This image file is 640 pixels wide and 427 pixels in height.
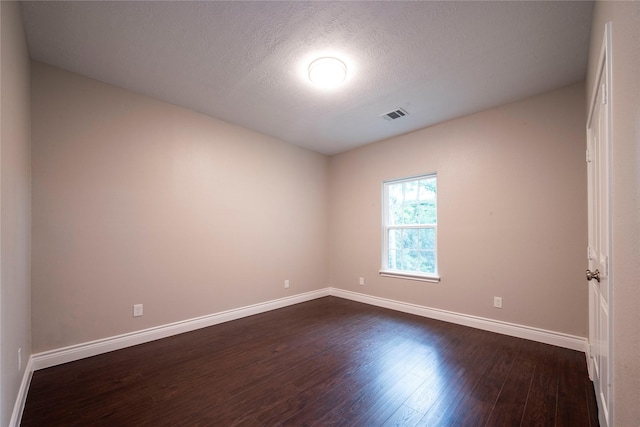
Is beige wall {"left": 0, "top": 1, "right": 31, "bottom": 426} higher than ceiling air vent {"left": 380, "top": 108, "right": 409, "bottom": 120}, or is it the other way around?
ceiling air vent {"left": 380, "top": 108, "right": 409, "bottom": 120}

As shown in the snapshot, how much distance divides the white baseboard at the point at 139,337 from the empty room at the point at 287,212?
0.02m

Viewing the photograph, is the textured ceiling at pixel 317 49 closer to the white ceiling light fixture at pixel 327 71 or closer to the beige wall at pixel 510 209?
the white ceiling light fixture at pixel 327 71

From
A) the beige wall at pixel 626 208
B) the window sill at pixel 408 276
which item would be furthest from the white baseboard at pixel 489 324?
the beige wall at pixel 626 208

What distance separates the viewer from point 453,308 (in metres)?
3.54

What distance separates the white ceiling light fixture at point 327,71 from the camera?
2.38 meters

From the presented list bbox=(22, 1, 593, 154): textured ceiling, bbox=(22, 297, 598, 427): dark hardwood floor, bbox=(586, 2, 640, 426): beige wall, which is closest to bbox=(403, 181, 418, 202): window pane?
bbox=(22, 1, 593, 154): textured ceiling

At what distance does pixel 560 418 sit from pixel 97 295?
149 inches

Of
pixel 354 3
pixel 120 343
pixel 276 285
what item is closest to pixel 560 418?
pixel 354 3

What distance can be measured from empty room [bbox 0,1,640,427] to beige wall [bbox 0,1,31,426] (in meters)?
0.03

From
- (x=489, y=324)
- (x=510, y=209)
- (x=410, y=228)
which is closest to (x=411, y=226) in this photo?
(x=410, y=228)

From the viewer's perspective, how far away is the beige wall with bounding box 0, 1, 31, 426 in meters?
1.43

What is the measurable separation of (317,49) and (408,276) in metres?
3.15

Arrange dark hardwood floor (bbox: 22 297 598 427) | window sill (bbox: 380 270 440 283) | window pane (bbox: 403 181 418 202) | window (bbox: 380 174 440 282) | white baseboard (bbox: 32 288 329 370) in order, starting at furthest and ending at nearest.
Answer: window pane (bbox: 403 181 418 202)
window (bbox: 380 174 440 282)
window sill (bbox: 380 270 440 283)
white baseboard (bbox: 32 288 329 370)
dark hardwood floor (bbox: 22 297 598 427)

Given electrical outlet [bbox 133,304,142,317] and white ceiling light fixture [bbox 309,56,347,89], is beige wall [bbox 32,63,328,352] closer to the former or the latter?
electrical outlet [bbox 133,304,142,317]
